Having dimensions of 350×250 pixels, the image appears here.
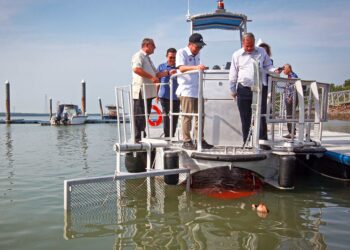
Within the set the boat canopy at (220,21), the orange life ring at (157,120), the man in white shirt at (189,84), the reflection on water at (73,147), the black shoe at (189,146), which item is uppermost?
the boat canopy at (220,21)

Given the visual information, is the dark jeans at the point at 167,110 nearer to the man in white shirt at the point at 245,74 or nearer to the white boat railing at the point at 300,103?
the man in white shirt at the point at 245,74

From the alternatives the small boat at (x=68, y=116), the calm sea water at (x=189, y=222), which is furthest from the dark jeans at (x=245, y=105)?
the small boat at (x=68, y=116)

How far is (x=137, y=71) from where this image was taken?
20.5 feet

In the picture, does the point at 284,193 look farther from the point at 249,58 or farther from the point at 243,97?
the point at 249,58

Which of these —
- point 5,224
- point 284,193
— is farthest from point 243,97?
point 5,224

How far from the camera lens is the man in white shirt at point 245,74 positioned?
582 centimetres

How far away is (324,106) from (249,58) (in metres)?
1.84

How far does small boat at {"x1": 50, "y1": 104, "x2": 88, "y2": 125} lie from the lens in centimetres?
4253

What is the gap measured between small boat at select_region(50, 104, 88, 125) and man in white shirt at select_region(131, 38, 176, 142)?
123 feet

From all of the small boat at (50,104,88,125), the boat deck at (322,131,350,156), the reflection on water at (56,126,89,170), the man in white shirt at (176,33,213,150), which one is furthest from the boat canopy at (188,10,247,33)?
the small boat at (50,104,88,125)

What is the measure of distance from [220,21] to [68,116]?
38264mm

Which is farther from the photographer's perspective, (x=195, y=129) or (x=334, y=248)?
(x=195, y=129)

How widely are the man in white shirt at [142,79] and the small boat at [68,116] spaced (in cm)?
3754

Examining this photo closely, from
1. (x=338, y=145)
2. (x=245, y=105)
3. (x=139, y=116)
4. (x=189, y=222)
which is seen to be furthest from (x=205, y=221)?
(x=338, y=145)
